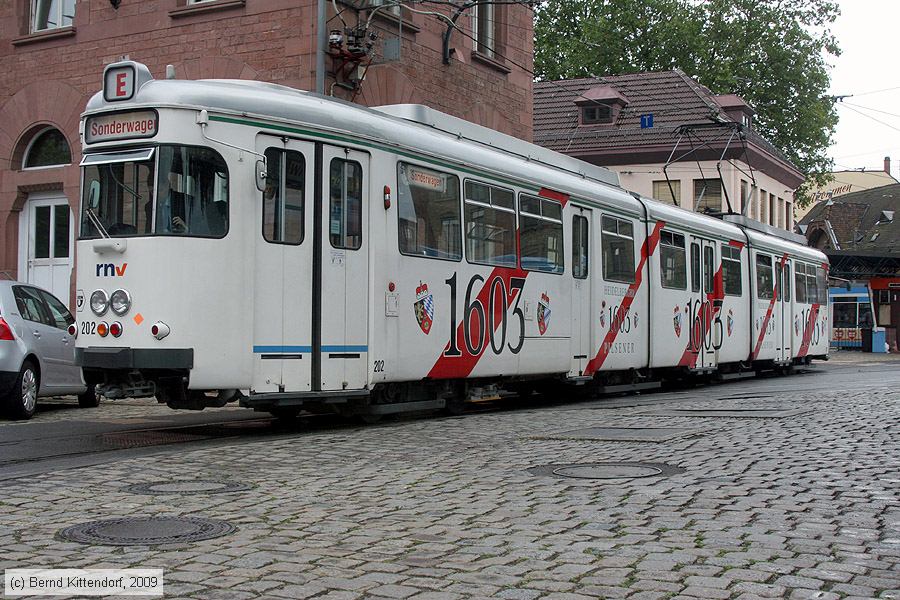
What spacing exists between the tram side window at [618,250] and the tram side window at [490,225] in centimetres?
332

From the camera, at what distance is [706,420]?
12758 millimetres

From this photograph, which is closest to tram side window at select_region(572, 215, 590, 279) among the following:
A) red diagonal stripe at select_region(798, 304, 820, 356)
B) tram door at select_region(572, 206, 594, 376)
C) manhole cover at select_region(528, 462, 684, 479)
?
tram door at select_region(572, 206, 594, 376)

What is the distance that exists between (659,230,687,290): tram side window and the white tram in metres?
4.23

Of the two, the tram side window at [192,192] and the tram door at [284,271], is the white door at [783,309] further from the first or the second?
the tram side window at [192,192]

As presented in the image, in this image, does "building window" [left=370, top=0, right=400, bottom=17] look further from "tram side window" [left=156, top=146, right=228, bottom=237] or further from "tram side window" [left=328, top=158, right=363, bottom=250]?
"tram side window" [left=156, top=146, right=228, bottom=237]

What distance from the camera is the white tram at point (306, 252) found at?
10727 millimetres

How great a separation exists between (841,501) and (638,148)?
41.8 m

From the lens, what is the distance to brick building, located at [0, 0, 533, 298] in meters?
20.5

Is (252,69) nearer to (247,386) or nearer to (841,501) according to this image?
(247,386)

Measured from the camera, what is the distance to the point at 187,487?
777cm

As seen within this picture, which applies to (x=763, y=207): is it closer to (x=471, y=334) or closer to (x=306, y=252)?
(x=471, y=334)

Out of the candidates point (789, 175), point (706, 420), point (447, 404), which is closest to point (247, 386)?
point (447, 404)

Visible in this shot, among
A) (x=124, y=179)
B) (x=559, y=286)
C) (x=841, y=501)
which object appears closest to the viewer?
(x=841, y=501)

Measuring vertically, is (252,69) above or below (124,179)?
above
